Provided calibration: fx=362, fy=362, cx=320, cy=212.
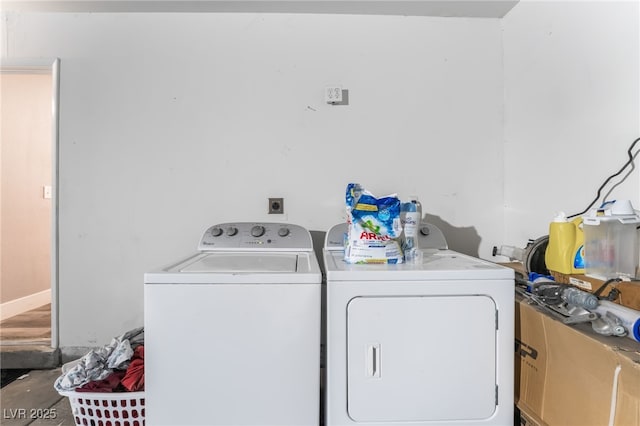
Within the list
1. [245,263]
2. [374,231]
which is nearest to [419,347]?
[374,231]

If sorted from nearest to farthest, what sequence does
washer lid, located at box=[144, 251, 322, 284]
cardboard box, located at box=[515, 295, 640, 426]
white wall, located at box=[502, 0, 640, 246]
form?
cardboard box, located at box=[515, 295, 640, 426], washer lid, located at box=[144, 251, 322, 284], white wall, located at box=[502, 0, 640, 246]

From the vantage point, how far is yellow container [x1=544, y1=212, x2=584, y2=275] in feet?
4.17

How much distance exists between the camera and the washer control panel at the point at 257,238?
5.74 feet

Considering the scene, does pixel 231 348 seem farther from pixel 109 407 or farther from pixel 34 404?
pixel 34 404

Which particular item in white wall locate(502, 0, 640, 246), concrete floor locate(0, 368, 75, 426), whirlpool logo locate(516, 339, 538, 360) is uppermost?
white wall locate(502, 0, 640, 246)

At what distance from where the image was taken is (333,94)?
2.04 meters

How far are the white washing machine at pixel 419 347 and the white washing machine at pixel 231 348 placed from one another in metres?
0.10

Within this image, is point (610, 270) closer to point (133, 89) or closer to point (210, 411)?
point (210, 411)

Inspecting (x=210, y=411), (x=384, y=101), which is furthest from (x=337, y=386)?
(x=384, y=101)

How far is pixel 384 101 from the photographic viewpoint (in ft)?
6.88

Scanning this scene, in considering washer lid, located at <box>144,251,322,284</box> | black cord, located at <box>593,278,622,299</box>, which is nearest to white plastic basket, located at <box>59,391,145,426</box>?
washer lid, located at <box>144,251,322,284</box>

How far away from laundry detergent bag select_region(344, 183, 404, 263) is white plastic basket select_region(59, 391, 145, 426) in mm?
996

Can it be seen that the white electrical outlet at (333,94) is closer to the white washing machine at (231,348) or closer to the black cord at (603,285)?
the white washing machine at (231,348)

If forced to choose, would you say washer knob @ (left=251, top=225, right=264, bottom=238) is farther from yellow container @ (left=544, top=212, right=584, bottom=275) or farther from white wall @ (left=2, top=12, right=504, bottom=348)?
yellow container @ (left=544, top=212, right=584, bottom=275)
